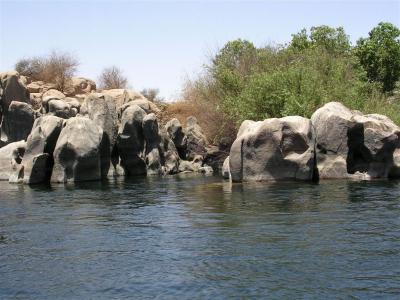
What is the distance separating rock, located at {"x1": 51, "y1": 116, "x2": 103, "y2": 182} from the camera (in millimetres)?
39688

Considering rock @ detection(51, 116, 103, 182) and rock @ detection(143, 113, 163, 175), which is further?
rock @ detection(143, 113, 163, 175)

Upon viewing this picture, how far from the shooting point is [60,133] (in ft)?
136

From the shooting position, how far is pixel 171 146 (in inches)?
2110

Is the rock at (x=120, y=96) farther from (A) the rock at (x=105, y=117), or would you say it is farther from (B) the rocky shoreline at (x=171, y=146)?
(A) the rock at (x=105, y=117)

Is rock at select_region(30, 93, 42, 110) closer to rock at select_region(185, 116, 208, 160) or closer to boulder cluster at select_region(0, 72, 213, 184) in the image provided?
boulder cluster at select_region(0, 72, 213, 184)

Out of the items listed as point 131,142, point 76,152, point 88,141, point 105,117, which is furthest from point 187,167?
point 76,152

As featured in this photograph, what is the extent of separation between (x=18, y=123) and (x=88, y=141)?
16467 mm

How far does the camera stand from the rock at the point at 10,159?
4384 centimetres

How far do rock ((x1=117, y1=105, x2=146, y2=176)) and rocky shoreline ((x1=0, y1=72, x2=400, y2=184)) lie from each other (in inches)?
3.1

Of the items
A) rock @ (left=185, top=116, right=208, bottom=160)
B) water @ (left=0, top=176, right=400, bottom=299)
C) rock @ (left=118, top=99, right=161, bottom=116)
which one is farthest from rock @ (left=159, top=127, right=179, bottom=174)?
water @ (left=0, top=176, right=400, bottom=299)

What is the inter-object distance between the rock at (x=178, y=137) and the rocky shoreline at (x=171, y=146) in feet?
0.31

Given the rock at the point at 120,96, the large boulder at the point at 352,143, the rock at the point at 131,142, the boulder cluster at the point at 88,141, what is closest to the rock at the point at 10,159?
the boulder cluster at the point at 88,141

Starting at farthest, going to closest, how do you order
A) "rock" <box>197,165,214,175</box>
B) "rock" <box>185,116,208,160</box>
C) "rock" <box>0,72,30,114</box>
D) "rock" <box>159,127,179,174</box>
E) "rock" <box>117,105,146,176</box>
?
"rock" <box>0,72,30,114</box>, "rock" <box>185,116,208,160</box>, "rock" <box>159,127,179,174</box>, "rock" <box>197,165,214,175</box>, "rock" <box>117,105,146,176</box>

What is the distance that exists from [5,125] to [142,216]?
116ft
